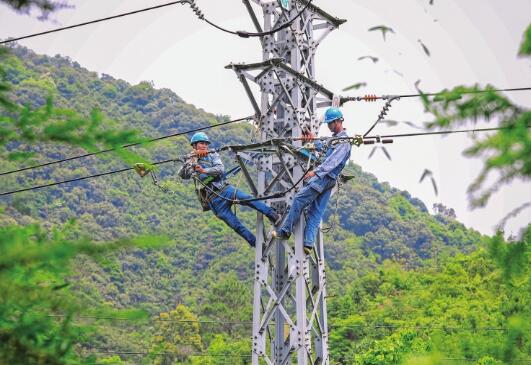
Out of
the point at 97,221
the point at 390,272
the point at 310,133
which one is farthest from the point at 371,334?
the point at 310,133

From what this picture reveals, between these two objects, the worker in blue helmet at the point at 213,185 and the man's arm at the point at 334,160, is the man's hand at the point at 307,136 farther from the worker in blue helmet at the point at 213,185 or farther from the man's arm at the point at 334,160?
the worker in blue helmet at the point at 213,185

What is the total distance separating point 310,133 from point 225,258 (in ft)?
176

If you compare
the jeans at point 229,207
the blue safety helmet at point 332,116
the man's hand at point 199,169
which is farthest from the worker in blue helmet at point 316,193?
the man's hand at point 199,169

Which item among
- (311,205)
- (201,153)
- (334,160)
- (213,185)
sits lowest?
(311,205)

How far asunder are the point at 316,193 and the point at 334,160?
0.43m

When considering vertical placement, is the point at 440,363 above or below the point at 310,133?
below

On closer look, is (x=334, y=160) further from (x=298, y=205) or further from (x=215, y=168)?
(x=215, y=168)

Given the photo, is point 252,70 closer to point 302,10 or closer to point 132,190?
point 302,10

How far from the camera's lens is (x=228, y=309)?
5334 centimetres

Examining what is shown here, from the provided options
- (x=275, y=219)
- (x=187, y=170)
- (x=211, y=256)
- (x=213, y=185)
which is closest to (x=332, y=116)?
(x=275, y=219)

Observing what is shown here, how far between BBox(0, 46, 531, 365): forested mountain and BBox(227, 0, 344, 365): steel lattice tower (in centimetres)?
1431

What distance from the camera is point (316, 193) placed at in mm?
9656

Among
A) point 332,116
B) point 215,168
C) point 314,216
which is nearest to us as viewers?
point 314,216

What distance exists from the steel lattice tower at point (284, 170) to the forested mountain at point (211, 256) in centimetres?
1431
